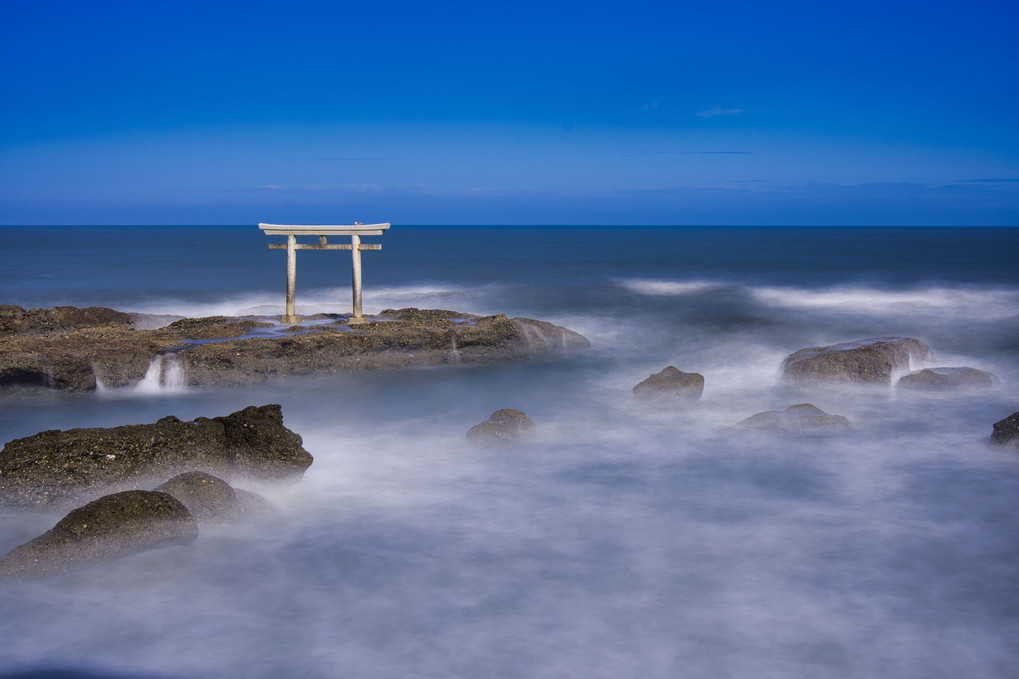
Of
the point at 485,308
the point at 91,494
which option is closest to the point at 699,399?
the point at 91,494

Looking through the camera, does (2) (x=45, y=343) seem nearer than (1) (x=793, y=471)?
No

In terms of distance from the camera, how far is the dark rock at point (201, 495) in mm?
7148

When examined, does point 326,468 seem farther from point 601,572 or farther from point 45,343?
point 45,343

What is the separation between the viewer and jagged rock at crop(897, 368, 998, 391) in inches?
505

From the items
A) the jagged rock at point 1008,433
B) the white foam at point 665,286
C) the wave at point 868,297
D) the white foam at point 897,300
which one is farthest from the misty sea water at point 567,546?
the white foam at point 665,286

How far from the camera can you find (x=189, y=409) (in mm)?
12000

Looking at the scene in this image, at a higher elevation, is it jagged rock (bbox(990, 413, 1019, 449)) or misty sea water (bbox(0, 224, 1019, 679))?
jagged rock (bbox(990, 413, 1019, 449))

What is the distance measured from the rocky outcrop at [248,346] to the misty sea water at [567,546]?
34 cm

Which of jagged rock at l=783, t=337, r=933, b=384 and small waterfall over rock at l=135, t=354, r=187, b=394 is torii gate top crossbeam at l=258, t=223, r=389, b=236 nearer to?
small waterfall over rock at l=135, t=354, r=187, b=394

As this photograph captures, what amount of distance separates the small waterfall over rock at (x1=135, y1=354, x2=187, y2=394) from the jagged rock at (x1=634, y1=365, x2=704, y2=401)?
278 inches

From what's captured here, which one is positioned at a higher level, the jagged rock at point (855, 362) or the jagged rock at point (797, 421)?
the jagged rock at point (855, 362)

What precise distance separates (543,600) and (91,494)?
4.40m

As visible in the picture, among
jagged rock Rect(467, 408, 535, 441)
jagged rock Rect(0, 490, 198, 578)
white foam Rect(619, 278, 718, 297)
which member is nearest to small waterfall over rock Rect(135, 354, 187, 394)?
jagged rock Rect(467, 408, 535, 441)

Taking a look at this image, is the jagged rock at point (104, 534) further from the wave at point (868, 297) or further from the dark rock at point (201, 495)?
the wave at point (868, 297)
